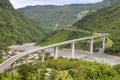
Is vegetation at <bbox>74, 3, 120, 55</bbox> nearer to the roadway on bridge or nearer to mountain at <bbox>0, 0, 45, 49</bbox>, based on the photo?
the roadway on bridge

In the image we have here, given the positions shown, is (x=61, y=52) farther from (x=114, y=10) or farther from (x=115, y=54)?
(x=114, y=10)

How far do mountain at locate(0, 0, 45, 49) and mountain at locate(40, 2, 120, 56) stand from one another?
64.8 feet

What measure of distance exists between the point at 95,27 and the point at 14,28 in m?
40.0

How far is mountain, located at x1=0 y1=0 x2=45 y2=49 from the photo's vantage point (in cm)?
14812

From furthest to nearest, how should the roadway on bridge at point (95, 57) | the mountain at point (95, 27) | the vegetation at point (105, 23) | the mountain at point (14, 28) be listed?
the mountain at point (14, 28), the mountain at point (95, 27), the vegetation at point (105, 23), the roadway on bridge at point (95, 57)

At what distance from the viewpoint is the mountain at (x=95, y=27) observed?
4992 inches

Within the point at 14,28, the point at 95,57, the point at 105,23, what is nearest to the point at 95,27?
the point at 105,23

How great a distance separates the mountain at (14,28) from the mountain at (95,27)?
1975 centimetres

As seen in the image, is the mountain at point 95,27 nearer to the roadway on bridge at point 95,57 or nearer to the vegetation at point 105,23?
the vegetation at point 105,23

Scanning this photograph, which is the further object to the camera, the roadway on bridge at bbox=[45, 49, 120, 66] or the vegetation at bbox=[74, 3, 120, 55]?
the vegetation at bbox=[74, 3, 120, 55]

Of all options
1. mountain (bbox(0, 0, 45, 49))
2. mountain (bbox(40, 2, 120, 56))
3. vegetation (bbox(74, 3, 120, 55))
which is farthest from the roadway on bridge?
mountain (bbox(0, 0, 45, 49))

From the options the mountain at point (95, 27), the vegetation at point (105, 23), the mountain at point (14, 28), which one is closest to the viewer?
the vegetation at point (105, 23)

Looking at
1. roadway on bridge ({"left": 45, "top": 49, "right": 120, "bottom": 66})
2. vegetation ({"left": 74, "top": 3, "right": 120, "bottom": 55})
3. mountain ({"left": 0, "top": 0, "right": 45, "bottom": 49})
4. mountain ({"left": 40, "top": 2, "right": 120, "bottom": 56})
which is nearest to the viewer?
roadway on bridge ({"left": 45, "top": 49, "right": 120, "bottom": 66})

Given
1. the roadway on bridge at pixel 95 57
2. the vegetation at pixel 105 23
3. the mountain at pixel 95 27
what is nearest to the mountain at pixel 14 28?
the mountain at pixel 95 27
